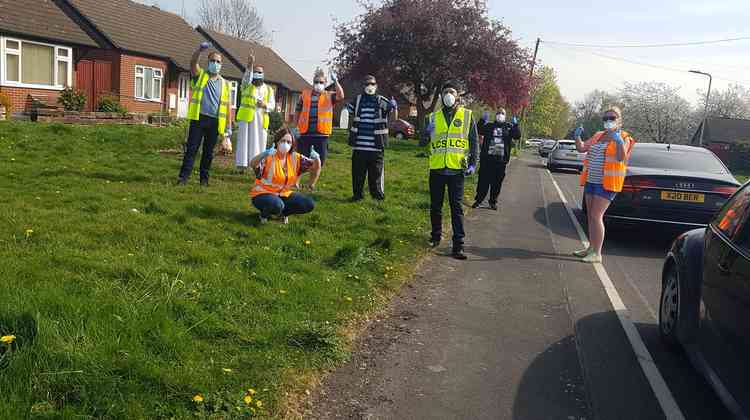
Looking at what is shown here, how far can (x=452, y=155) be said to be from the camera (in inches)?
310

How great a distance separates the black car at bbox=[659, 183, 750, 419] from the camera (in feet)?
11.3

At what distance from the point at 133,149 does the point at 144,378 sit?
11520 millimetres

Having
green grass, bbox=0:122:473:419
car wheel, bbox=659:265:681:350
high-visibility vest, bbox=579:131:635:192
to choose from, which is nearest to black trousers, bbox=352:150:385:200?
green grass, bbox=0:122:473:419

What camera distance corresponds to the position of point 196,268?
553 centimetres

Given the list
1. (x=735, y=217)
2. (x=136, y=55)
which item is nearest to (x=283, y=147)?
(x=735, y=217)

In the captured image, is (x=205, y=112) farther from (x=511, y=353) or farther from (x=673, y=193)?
(x=673, y=193)

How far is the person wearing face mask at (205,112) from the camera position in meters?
9.80

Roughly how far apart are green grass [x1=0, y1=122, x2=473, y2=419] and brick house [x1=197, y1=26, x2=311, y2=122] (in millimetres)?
34251

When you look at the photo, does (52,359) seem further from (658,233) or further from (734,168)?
(734,168)

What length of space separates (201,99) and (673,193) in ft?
22.7

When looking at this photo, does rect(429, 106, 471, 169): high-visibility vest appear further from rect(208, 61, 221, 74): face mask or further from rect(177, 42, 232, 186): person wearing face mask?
rect(208, 61, 221, 74): face mask

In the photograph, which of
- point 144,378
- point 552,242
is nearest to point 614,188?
point 552,242

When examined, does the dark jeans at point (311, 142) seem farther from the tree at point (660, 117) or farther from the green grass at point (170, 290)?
the tree at point (660, 117)

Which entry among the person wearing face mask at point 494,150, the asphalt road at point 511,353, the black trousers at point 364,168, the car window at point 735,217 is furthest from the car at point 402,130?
the car window at point 735,217
